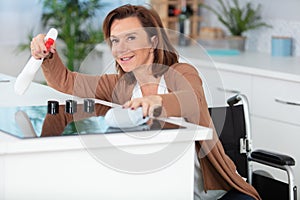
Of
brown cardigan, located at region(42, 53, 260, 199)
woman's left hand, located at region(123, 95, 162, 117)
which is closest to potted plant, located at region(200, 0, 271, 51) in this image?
brown cardigan, located at region(42, 53, 260, 199)

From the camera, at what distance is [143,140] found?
1.65 m

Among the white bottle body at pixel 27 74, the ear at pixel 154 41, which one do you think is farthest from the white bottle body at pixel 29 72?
the ear at pixel 154 41

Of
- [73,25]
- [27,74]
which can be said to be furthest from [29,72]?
[73,25]

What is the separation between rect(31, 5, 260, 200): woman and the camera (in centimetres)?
190

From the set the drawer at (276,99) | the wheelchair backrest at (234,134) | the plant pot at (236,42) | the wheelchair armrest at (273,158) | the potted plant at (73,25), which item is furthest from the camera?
the potted plant at (73,25)

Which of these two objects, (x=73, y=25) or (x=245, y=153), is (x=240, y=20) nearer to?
(x=73, y=25)

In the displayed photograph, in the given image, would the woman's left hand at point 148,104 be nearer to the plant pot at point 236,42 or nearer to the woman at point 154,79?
the woman at point 154,79

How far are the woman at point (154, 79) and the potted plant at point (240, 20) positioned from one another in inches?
80.2

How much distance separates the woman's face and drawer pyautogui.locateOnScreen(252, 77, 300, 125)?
1.29 m

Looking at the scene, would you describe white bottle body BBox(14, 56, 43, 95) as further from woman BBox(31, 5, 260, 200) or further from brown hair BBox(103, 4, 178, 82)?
brown hair BBox(103, 4, 178, 82)

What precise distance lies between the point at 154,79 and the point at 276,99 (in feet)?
4.34

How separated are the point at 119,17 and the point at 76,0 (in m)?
2.58

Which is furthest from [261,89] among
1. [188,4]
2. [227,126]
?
[188,4]

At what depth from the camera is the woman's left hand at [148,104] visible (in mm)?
1631
